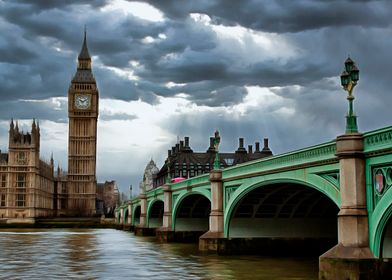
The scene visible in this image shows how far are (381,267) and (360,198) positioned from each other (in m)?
2.24

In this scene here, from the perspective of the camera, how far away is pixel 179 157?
124 metres

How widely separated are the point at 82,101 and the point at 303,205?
404 feet

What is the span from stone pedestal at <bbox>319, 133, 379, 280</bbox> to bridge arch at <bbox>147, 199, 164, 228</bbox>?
51591 millimetres

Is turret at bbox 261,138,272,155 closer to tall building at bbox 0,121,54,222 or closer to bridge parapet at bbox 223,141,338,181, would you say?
tall building at bbox 0,121,54,222

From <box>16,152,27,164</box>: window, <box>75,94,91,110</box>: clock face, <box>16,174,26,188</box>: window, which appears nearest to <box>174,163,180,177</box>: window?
<box>16,174,26,188</box>: window

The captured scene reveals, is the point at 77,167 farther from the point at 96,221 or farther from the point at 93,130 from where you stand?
the point at 96,221

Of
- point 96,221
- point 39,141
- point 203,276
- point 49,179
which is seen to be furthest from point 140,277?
point 49,179

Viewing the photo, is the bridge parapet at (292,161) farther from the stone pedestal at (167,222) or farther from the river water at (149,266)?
the stone pedestal at (167,222)

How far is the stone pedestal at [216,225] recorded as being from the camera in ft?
122

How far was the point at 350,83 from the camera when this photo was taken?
20938 mm

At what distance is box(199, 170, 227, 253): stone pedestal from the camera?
37188mm

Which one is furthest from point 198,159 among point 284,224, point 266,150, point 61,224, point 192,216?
point 284,224

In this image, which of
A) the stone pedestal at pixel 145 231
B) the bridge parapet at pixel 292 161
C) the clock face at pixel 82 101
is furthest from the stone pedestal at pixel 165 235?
the clock face at pixel 82 101

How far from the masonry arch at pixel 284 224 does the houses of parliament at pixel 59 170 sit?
9671 cm
